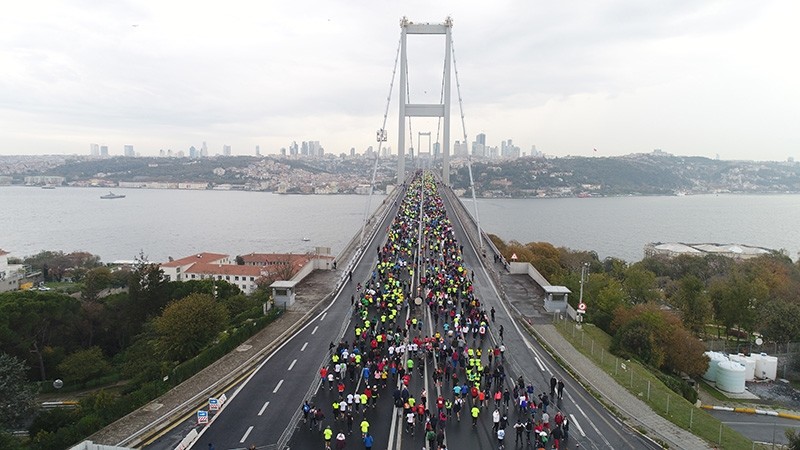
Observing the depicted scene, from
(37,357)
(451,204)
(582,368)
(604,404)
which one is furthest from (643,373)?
(451,204)

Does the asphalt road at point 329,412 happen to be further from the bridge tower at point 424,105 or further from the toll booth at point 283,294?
the bridge tower at point 424,105

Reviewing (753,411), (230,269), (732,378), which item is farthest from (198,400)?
(230,269)

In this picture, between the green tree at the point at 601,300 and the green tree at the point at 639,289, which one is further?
the green tree at the point at 639,289

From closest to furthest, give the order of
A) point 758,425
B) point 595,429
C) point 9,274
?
point 595,429
point 758,425
point 9,274

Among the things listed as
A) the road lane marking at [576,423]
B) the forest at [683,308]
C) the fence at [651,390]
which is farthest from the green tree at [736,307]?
the road lane marking at [576,423]

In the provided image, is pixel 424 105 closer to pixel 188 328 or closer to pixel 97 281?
pixel 97 281

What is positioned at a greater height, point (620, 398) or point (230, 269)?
point (620, 398)

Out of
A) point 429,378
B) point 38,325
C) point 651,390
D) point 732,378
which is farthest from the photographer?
point 38,325
